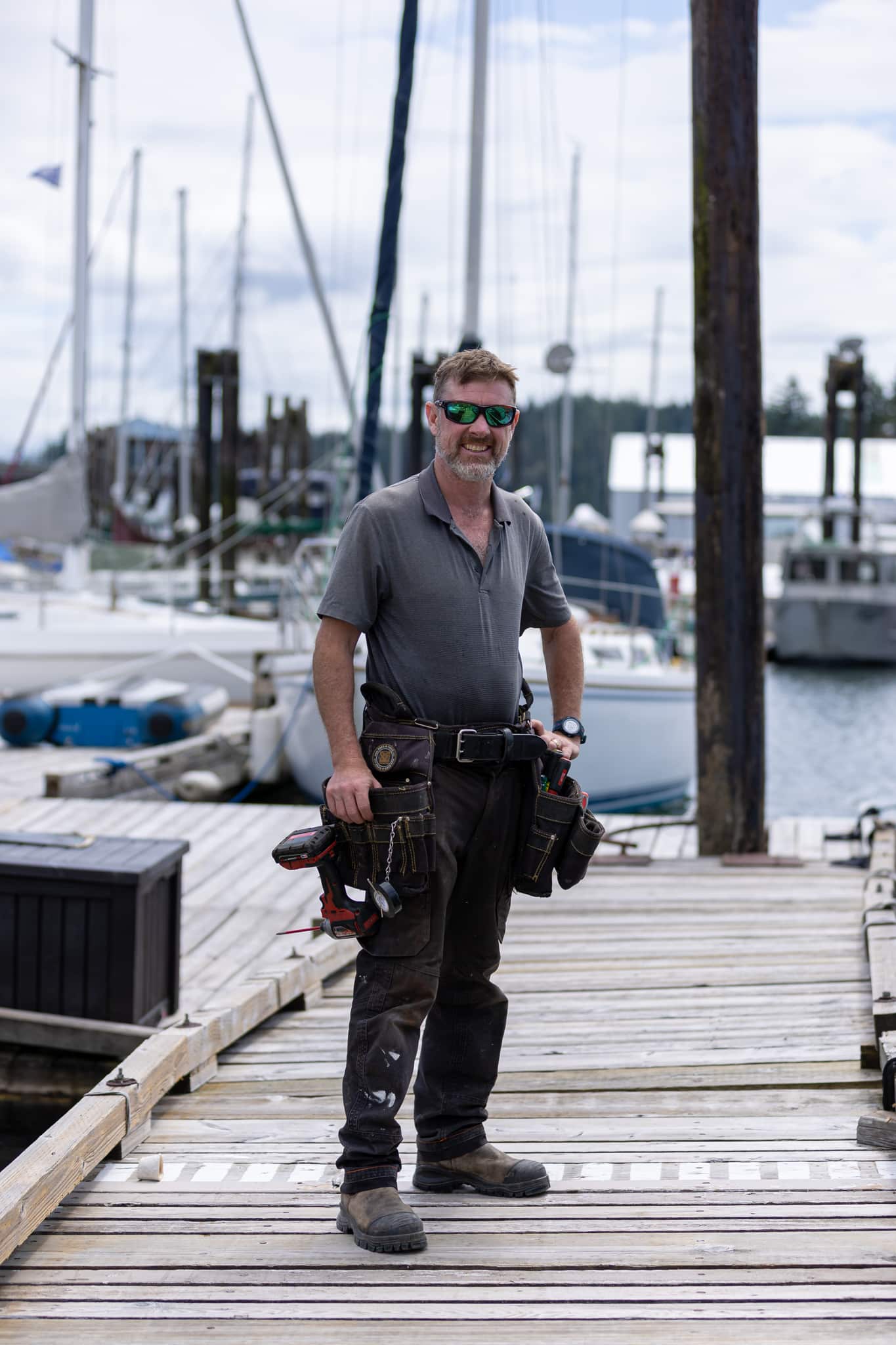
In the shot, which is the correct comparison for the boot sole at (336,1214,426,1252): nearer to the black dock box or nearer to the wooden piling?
the black dock box

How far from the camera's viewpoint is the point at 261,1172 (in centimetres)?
365

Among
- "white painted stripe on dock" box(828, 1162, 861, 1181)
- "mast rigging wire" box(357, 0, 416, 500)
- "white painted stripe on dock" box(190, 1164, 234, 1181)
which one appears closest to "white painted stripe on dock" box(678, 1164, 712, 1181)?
"white painted stripe on dock" box(828, 1162, 861, 1181)

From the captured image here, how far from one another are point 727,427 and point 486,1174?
4.89m

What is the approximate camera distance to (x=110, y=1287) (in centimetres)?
295

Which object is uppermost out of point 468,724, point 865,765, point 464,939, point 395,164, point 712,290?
point 395,164

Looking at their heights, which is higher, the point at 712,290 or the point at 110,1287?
the point at 712,290

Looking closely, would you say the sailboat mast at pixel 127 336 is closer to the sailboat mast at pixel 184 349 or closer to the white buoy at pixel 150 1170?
the sailboat mast at pixel 184 349

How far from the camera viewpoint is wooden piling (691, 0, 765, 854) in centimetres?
733

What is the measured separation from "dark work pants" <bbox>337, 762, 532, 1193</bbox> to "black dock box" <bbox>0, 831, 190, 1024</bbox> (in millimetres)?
2190

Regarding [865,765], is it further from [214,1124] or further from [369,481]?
[214,1124]

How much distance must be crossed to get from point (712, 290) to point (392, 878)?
199 inches

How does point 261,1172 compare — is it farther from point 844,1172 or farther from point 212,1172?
point 844,1172

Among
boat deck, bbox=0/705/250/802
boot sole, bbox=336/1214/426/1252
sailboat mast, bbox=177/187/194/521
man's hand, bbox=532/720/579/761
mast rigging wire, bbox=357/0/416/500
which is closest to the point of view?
boot sole, bbox=336/1214/426/1252

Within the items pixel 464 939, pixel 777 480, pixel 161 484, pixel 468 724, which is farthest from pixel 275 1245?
pixel 777 480
